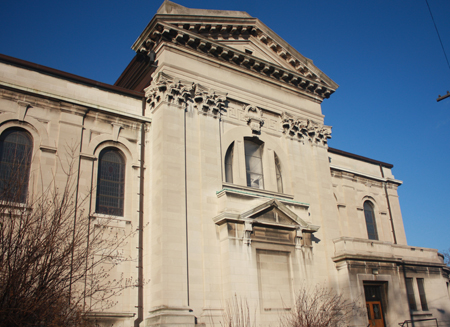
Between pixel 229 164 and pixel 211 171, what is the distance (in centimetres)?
183

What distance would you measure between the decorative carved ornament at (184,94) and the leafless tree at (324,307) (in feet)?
33.6

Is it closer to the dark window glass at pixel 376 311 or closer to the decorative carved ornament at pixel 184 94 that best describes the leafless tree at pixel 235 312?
the dark window glass at pixel 376 311

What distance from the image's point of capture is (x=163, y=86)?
891 inches

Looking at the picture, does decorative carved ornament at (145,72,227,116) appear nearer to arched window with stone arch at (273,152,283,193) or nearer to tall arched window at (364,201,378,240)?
arched window with stone arch at (273,152,283,193)

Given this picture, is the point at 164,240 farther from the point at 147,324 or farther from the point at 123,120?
the point at 123,120

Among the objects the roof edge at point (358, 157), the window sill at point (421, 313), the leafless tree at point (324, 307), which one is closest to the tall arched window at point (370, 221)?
the roof edge at point (358, 157)

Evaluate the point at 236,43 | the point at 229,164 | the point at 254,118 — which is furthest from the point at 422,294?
the point at 236,43

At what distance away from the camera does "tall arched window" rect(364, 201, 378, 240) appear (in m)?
33.6

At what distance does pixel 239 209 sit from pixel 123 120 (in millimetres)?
7319

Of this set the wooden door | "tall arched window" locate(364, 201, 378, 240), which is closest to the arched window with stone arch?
the wooden door

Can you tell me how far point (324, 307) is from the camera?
22.1 meters

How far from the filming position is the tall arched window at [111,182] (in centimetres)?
2106

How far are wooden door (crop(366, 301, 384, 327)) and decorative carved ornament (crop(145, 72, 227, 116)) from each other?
12931 millimetres

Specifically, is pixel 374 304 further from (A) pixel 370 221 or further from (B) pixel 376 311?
(A) pixel 370 221
